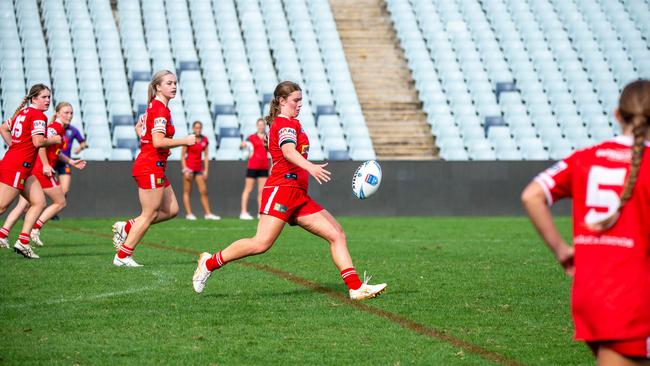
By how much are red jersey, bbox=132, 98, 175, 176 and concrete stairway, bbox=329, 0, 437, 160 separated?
15187 mm

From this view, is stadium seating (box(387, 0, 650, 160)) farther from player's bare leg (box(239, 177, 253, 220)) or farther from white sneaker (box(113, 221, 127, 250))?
white sneaker (box(113, 221, 127, 250))

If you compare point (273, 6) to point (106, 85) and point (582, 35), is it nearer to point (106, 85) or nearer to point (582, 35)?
point (106, 85)

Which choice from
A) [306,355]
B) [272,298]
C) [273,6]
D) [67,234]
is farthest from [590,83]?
[306,355]

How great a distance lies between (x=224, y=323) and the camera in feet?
24.4

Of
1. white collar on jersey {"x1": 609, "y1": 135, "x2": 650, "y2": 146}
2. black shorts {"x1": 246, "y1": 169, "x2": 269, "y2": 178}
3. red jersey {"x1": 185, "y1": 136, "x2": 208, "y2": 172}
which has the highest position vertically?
red jersey {"x1": 185, "y1": 136, "x2": 208, "y2": 172}

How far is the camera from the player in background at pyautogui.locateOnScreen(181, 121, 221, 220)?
21248 mm

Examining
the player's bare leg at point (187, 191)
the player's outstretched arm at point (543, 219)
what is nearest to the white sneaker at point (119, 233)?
the player's outstretched arm at point (543, 219)

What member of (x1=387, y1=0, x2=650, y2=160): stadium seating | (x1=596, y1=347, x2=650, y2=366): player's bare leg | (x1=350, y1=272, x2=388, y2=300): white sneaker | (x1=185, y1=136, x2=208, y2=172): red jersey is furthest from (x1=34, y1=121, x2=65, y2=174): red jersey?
(x1=387, y1=0, x2=650, y2=160): stadium seating

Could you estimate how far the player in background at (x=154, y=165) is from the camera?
10.5 metres

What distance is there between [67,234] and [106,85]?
374 inches

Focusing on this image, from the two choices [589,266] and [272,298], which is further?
[272,298]

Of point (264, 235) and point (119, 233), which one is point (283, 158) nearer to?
point (264, 235)

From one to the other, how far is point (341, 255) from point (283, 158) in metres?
1.00

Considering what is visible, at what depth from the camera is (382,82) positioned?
28.5 meters
